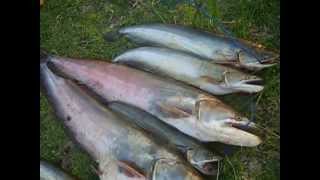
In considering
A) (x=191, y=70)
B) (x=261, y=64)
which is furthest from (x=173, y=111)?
(x=261, y=64)

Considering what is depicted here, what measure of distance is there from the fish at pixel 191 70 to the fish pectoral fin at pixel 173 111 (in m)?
0.12

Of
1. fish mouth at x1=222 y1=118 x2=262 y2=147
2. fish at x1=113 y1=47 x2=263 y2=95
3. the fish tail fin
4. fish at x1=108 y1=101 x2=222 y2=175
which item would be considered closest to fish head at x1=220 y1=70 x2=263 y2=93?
fish at x1=113 y1=47 x2=263 y2=95

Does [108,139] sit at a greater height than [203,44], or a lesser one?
lesser

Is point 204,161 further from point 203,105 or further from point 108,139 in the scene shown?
point 108,139

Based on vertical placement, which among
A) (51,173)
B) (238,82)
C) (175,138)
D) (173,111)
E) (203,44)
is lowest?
(51,173)

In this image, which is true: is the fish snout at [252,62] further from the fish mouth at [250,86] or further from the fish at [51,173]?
the fish at [51,173]

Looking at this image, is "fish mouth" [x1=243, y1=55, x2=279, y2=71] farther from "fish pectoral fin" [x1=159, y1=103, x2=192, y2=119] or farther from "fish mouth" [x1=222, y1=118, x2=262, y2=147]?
"fish pectoral fin" [x1=159, y1=103, x2=192, y2=119]

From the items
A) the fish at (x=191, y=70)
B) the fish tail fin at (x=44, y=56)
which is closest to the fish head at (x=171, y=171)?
the fish at (x=191, y=70)

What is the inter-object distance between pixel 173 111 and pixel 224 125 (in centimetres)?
20

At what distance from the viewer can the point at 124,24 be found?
190cm
